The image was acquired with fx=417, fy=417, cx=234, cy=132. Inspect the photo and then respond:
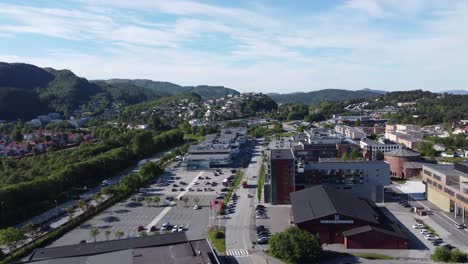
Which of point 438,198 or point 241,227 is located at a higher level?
point 438,198

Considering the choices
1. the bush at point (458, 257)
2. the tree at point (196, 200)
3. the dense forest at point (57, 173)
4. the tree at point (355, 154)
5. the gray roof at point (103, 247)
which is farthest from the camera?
the tree at point (355, 154)

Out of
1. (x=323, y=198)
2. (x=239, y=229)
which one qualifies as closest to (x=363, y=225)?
(x=323, y=198)

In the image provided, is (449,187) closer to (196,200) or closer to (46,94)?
(196,200)

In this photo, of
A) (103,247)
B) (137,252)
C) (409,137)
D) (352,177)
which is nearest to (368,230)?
(352,177)

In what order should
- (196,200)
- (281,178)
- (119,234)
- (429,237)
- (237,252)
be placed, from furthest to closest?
1. (196,200)
2. (281,178)
3. (119,234)
4. (429,237)
5. (237,252)

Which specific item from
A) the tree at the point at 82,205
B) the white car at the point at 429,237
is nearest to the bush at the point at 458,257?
the white car at the point at 429,237

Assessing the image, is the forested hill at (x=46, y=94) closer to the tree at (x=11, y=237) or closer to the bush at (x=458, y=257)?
the tree at (x=11, y=237)

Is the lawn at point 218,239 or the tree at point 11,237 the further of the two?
the lawn at point 218,239
